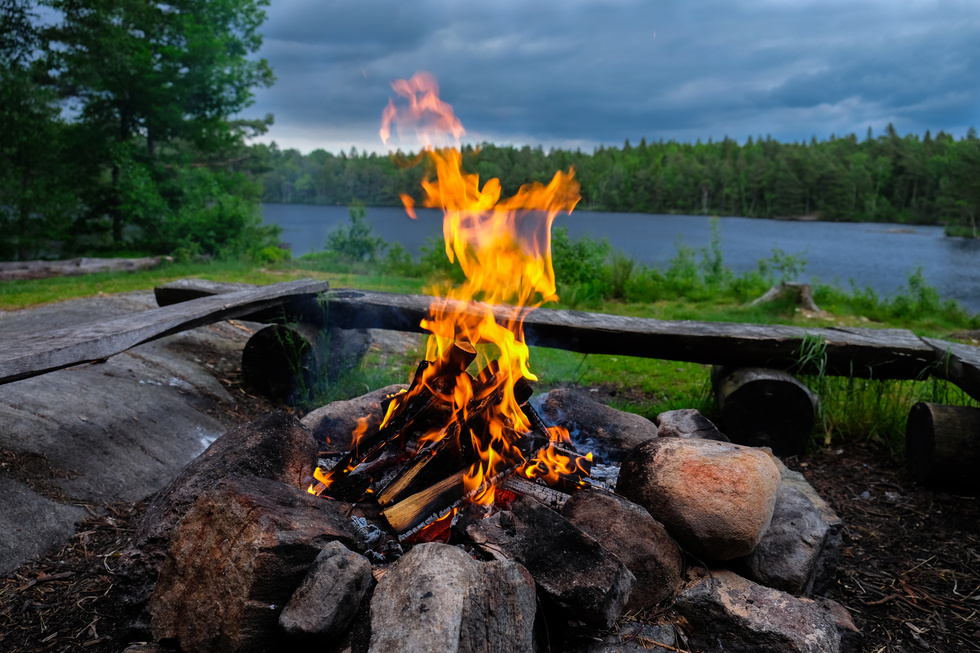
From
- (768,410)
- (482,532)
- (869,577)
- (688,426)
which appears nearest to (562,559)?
(482,532)

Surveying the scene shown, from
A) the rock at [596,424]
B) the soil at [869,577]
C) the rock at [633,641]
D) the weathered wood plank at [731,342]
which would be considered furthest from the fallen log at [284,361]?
the rock at [633,641]

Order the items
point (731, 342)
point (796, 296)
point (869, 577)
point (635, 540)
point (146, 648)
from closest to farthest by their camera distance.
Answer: point (146, 648)
point (635, 540)
point (869, 577)
point (731, 342)
point (796, 296)

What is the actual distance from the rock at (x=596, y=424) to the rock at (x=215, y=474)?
5.45ft

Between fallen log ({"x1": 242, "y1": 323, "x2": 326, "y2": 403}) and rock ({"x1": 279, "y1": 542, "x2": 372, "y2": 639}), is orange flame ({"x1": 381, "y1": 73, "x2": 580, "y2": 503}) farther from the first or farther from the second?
fallen log ({"x1": 242, "y1": 323, "x2": 326, "y2": 403})

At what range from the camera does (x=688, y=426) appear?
13.1 ft

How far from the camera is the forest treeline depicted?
99.1 feet

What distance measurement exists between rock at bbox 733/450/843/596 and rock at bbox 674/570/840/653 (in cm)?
28

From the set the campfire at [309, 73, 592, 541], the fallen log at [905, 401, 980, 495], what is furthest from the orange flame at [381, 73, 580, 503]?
the fallen log at [905, 401, 980, 495]

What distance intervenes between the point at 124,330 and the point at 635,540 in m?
3.55

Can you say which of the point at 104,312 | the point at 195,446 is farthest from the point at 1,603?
the point at 104,312

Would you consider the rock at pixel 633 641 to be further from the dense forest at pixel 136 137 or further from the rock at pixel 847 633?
the dense forest at pixel 136 137

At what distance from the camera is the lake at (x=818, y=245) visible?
1845 centimetres

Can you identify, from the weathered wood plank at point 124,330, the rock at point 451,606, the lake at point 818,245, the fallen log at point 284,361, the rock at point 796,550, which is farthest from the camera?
the lake at point 818,245

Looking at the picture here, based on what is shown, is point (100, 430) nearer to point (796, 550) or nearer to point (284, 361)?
point (284, 361)
